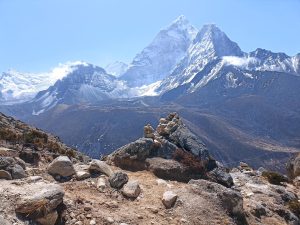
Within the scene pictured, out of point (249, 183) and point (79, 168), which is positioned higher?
point (79, 168)

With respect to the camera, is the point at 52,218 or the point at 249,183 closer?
the point at 52,218

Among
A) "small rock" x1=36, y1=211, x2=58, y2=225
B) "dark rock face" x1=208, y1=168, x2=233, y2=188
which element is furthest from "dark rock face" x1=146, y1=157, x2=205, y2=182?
"small rock" x1=36, y1=211, x2=58, y2=225

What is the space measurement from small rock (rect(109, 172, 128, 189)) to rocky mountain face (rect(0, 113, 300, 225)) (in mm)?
44

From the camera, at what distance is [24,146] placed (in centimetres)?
2909

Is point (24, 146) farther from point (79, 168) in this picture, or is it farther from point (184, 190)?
point (184, 190)

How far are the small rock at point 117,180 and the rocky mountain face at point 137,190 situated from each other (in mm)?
44

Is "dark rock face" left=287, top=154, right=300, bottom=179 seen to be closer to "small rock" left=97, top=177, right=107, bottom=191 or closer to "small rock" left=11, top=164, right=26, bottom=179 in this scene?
"small rock" left=97, top=177, right=107, bottom=191

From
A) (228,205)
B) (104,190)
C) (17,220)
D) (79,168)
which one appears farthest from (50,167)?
(228,205)

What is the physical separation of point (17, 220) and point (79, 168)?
7.10 m

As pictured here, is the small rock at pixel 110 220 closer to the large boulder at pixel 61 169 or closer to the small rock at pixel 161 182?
the large boulder at pixel 61 169

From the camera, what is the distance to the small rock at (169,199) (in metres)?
20.7

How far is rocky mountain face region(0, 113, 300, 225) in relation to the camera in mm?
17906

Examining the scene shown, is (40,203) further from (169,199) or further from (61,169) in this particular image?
(169,199)

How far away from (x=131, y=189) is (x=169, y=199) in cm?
167
